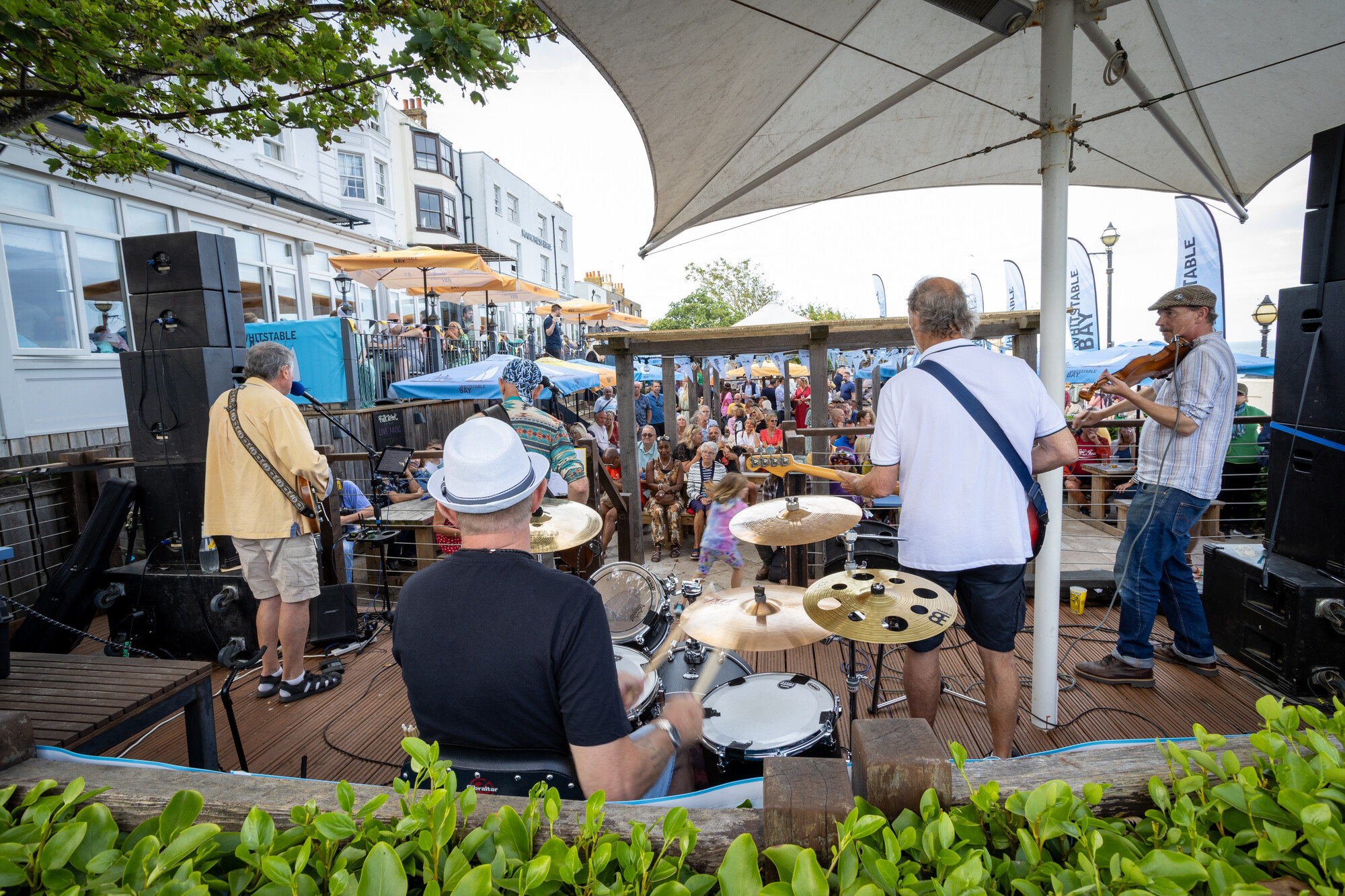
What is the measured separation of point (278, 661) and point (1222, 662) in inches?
229

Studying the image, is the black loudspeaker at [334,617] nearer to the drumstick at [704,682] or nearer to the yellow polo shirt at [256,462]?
the yellow polo shirt at [256,462]

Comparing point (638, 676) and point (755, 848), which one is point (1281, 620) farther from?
point (755, 848)

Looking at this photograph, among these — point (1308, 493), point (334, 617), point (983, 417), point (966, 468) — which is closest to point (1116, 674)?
point (1308, 493)

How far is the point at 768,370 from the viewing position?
25344 millimetres

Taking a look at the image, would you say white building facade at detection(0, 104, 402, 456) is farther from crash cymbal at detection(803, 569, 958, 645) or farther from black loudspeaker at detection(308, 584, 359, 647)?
crash cymbal at detection(803, 569, 958, 645)

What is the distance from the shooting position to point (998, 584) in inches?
104

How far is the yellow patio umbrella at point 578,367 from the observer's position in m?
14.0

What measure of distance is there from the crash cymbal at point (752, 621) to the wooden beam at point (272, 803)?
1.55m

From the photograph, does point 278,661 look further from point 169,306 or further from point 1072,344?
point 1072,344

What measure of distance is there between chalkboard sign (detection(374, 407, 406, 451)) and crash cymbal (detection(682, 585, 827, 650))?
33.6 feet

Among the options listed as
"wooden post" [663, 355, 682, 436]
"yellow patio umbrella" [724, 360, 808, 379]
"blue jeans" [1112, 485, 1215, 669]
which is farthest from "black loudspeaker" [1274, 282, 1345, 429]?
"yellow patio umbrella" [724, 360, 808, 379]

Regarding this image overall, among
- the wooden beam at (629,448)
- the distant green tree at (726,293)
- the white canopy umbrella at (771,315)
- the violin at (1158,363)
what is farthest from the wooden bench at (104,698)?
the distant green tree at (726,293)

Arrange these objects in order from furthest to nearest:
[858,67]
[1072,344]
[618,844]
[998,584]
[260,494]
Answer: [1072,344] → [260,494] → [858,67] → [998,584] → [618,844]

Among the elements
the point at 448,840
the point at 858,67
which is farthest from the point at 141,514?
the point at 858,67
